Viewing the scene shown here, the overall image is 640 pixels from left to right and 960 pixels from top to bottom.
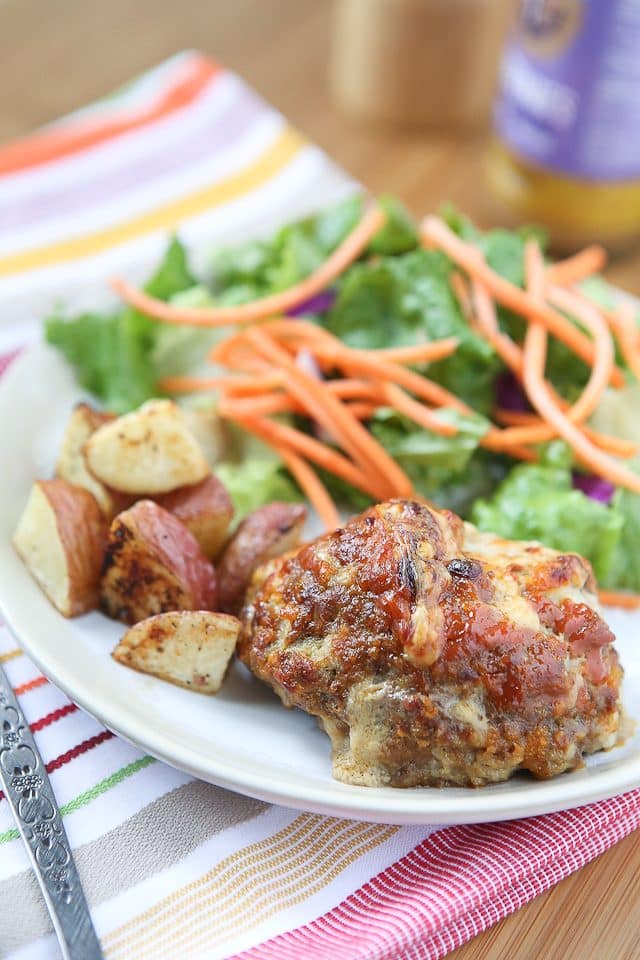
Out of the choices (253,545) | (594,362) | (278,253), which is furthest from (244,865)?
(278,253)

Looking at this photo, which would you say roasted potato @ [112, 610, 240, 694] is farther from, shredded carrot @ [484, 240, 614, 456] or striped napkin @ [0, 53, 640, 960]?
shredded carrot @ [484, 240, 614, 456]

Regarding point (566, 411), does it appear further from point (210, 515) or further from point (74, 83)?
point (74, 83)

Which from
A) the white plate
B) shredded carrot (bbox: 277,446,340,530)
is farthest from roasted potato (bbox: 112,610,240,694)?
shredded carrot (bbox: 277,446,340,530)

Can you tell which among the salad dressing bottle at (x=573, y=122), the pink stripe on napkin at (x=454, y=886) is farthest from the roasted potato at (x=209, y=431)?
the salad dressing bottle at (x=573, y=122)

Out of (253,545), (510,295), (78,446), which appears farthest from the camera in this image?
(510,295)

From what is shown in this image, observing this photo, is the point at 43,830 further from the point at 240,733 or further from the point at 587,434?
the point at 587,434

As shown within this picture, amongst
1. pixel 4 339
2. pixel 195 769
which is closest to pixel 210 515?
pixel 195 769
